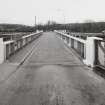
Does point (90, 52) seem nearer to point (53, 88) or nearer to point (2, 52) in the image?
point (53, 88)

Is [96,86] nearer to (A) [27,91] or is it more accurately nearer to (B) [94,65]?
(A) [27,91]

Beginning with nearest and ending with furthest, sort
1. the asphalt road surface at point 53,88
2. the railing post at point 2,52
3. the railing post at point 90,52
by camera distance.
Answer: the asphalt road surface at point 53,88
the railing post at point 90,52
the railing post at point 2,52

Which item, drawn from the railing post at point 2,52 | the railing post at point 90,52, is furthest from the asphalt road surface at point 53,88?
the railing post at point 2,52

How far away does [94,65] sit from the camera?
9078 millimetres

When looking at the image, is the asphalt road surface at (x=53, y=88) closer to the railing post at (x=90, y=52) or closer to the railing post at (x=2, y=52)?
the railing post at (x=90, y=52)

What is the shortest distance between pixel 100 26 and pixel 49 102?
247 ft

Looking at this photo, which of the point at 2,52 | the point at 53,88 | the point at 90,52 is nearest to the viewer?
the point at 53,88

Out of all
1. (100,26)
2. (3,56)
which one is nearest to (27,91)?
(3,56)

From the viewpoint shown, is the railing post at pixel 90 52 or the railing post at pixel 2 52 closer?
the railing post at pixel 90 52

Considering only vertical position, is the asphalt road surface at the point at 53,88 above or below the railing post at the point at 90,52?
below

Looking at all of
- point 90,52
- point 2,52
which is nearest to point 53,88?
point 90,52

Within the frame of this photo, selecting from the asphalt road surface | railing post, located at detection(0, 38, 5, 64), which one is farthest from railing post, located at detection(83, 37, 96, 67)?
railing post, located at detection(0, 38, 5, 64)

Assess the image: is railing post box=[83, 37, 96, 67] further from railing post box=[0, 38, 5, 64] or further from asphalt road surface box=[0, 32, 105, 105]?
railing post box=[0, 38, 5, 64]

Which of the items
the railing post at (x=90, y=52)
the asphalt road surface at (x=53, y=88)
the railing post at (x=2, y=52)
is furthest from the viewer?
the railing post at (x=2, y=52)
